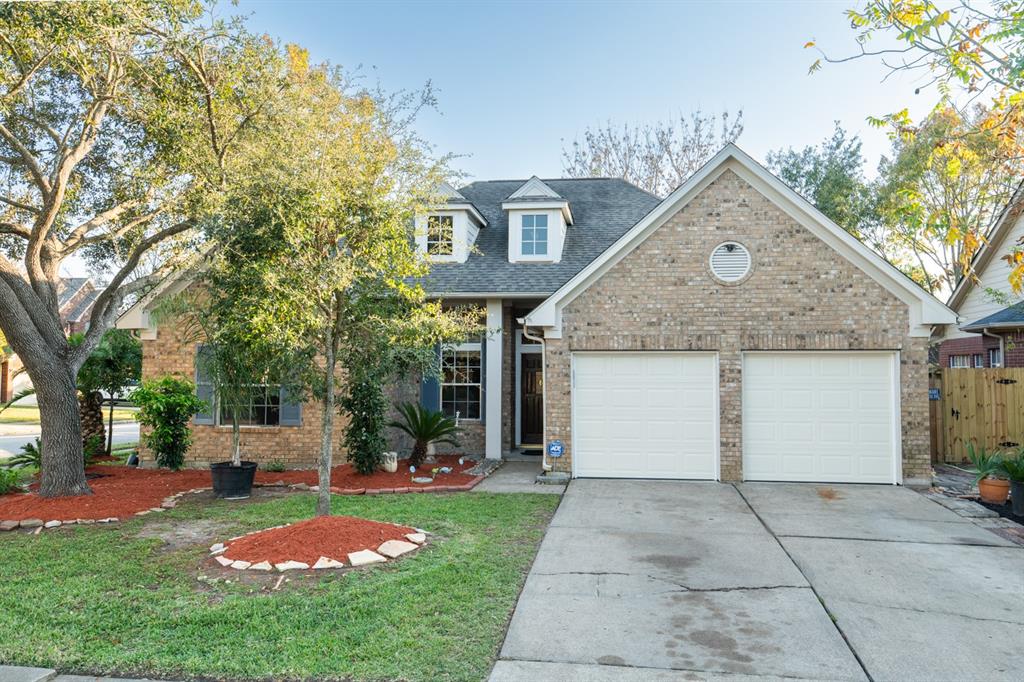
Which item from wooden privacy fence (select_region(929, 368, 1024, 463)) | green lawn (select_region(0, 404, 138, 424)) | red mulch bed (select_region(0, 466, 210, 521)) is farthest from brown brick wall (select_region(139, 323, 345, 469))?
green lawn (select_region(0, 404, 138, 424))

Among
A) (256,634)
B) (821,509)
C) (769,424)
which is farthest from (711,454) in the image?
(256,634)

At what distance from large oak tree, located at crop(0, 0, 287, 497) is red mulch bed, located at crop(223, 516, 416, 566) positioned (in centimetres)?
391

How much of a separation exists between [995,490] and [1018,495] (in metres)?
0.72

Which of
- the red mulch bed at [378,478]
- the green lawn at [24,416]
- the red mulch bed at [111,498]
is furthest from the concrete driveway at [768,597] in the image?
the green lawn at [24,416]

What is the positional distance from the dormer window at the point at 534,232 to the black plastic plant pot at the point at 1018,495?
9.40 m

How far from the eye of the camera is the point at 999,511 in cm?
878

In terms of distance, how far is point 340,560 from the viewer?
19.8ft

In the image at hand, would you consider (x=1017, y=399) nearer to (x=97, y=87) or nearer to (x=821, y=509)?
(x=821, y=509)

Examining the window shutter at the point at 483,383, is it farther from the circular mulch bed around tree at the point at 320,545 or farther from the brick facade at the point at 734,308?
the circular mulch bed around tree at the point at 320,545

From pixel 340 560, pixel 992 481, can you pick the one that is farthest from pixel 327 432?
pixel 992 481

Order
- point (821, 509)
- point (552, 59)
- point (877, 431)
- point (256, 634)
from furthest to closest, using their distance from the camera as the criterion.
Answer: point (552, 59) < point (877, 431) < point (821, 509) < point (256, 634)

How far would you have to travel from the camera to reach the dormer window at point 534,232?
1473 cm

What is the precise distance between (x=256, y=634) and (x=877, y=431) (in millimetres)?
9794

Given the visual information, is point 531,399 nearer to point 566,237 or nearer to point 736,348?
point 566,237
